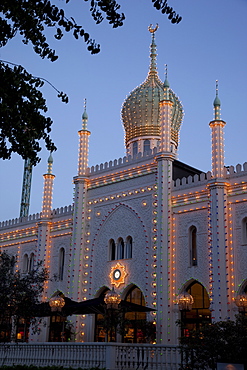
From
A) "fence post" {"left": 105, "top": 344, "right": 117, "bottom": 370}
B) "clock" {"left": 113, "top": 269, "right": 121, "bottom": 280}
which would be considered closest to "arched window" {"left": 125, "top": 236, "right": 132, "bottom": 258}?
"clock" {"left": 113, "top": 269, "right": 121, "bottom": 280}

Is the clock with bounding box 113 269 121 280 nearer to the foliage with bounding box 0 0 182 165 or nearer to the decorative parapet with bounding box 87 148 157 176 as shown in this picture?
the decorative parapet with bounding box 87 148 157 176

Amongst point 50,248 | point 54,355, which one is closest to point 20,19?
point 54,355

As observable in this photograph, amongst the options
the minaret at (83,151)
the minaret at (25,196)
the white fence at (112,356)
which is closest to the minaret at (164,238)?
the white fence at (112,356)

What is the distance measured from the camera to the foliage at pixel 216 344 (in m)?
13.2

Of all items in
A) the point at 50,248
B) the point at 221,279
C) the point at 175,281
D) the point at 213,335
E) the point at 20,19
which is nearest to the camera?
the point at 20,19

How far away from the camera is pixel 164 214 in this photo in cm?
2292

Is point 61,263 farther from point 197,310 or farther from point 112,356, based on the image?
point 112,356

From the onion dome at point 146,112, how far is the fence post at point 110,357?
14.5 metres

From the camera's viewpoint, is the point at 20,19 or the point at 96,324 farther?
the point at 96,324

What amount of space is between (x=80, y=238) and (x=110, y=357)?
10674 millimetres

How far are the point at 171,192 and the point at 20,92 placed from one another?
15077 mm

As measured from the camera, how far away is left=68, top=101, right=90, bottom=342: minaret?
84.0 feet

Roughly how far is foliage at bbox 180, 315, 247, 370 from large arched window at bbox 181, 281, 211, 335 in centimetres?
681

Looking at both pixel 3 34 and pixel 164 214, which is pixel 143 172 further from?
pixel 3 34
